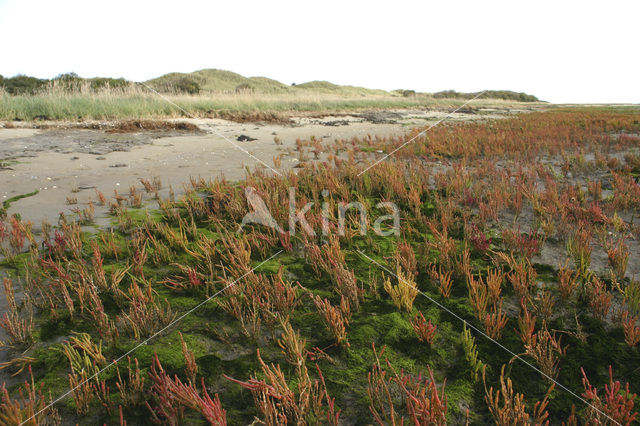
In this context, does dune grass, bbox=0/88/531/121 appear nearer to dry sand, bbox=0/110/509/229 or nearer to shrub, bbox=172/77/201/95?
dry sand, bbox=0/110/509/229

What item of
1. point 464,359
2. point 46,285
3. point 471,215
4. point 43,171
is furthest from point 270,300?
point 43,171

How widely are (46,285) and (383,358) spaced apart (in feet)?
10.5

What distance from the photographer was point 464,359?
2.42 meters

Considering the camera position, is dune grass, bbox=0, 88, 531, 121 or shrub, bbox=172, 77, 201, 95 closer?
dune grass, bbox=0, 88, 531, 121

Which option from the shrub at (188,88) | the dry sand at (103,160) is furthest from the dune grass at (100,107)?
the shrub at (188,88)

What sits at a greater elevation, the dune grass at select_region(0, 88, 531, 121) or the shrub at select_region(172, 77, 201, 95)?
the shrub at select_region(172, 77, 201, 95)

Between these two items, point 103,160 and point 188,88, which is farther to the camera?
point 188,88

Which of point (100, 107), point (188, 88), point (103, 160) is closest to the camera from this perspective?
point (103, 160)
